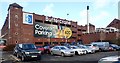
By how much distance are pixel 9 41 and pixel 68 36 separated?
2713 centimetres

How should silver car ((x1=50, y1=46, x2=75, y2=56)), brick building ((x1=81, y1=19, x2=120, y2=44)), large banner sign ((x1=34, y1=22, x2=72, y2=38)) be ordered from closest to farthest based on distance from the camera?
silver car ((x1=50, y1=46, x2=75, y2=56))
large banner sign ((x1=34, y1=22, x2=72, y2=38))
brick building ((x1=81, y1=19, x2=120, y2=44))

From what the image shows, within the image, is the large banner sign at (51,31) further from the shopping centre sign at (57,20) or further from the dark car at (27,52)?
the dark car at (27,52)

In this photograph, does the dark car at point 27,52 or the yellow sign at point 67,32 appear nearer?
the dark car at point 27,52

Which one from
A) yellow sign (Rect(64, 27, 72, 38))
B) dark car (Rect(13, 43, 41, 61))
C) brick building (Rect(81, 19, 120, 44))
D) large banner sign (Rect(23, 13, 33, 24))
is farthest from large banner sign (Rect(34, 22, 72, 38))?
dark car (Rect(13, 43, 41, 61))

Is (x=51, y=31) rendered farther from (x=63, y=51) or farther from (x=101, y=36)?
(x=63, y=51)

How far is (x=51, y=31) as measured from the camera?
252 ft

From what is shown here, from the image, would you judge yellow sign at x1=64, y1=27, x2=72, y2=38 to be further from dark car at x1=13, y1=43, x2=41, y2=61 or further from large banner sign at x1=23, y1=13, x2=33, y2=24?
dark car at x1=13, y1=43, x2=41, y2=61

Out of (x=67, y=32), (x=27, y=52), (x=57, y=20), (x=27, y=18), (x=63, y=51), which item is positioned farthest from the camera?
(x=67, y=32)

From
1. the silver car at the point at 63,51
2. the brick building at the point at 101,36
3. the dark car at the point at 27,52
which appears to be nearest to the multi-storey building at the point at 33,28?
the brick building at the point at 101,36

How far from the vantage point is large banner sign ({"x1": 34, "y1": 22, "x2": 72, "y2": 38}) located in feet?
234

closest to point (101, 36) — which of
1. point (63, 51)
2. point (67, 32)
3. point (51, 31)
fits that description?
point (67, 32)

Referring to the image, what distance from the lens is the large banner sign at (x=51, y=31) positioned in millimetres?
71200

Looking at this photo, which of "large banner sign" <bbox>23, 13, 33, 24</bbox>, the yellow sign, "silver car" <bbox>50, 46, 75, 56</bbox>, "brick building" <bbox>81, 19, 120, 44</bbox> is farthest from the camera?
the yellow sign

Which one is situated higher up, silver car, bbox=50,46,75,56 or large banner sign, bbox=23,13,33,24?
large banner sign, bbox=23,13,33,24
